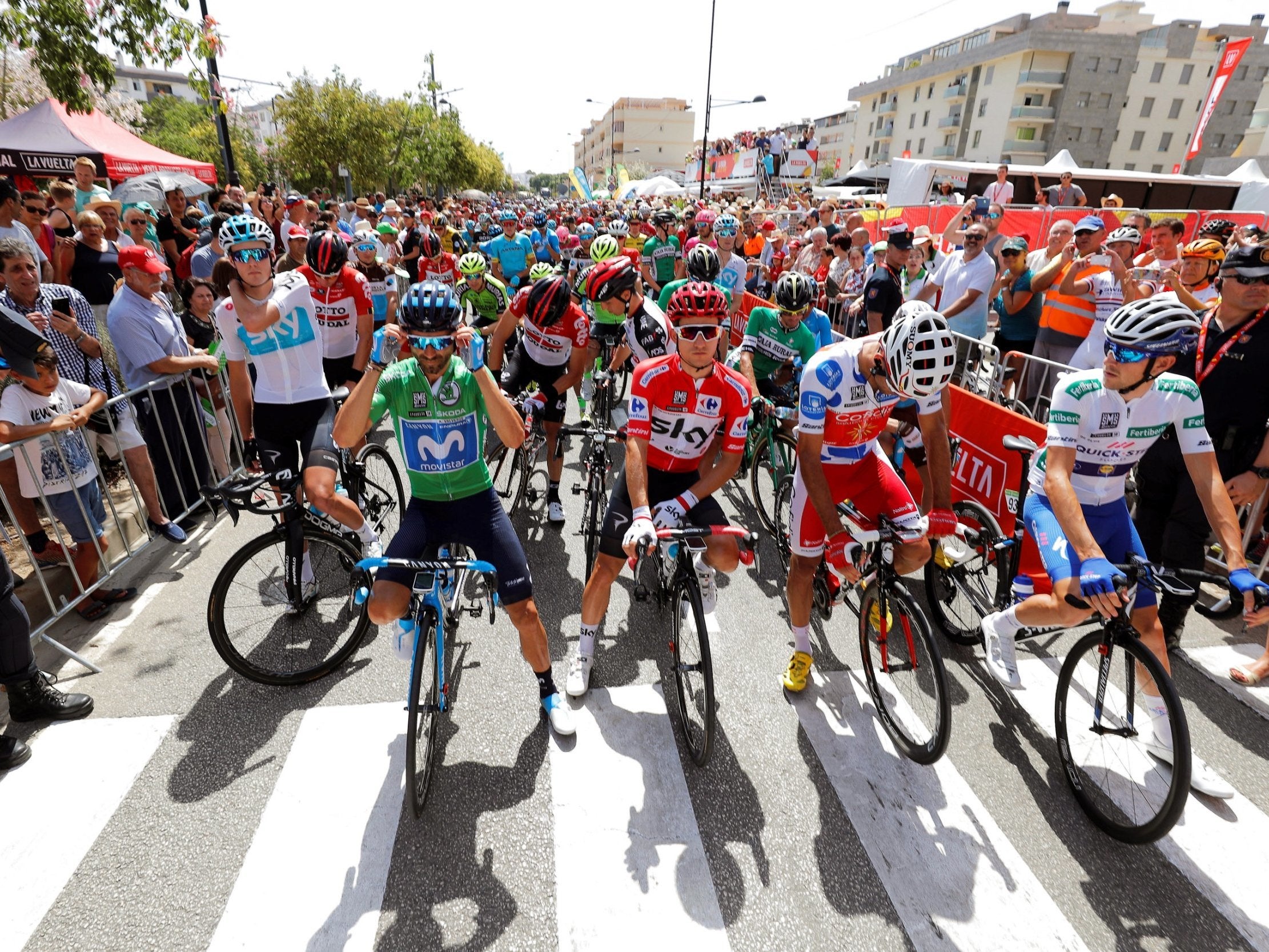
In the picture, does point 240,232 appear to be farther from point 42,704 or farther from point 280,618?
point 42,704

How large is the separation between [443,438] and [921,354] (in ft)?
8.82

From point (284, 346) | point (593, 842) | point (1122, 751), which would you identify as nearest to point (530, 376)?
point (284, 346)

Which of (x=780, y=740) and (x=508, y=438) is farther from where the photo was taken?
(x=780, y=740)

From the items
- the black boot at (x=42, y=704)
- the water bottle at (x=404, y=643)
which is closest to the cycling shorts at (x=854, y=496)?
the water bottle at (x=404, y=643)

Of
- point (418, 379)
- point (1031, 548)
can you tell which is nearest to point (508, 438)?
point (418, 379)

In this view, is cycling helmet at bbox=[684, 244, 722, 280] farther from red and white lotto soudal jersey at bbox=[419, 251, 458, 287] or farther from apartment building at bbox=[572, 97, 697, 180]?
apartment building at bbox=[572, 97, 697, 180]

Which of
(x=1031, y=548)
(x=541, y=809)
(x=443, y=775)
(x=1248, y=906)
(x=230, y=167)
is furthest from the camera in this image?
(x=230, y=167)

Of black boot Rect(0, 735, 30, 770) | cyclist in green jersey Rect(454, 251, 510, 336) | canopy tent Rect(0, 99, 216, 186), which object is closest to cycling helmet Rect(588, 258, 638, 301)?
cyclist in green jersey Rect(454, 251, 510, 336)

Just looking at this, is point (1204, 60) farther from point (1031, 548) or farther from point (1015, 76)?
point (1031, 548)

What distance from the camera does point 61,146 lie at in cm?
1410

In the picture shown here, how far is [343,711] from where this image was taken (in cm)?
406

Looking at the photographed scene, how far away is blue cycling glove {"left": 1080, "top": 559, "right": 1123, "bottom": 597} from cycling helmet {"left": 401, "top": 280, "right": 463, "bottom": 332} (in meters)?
3.48

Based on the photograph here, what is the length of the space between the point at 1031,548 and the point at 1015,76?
3063 inches

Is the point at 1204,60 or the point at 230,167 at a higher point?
the point at 1204,60
